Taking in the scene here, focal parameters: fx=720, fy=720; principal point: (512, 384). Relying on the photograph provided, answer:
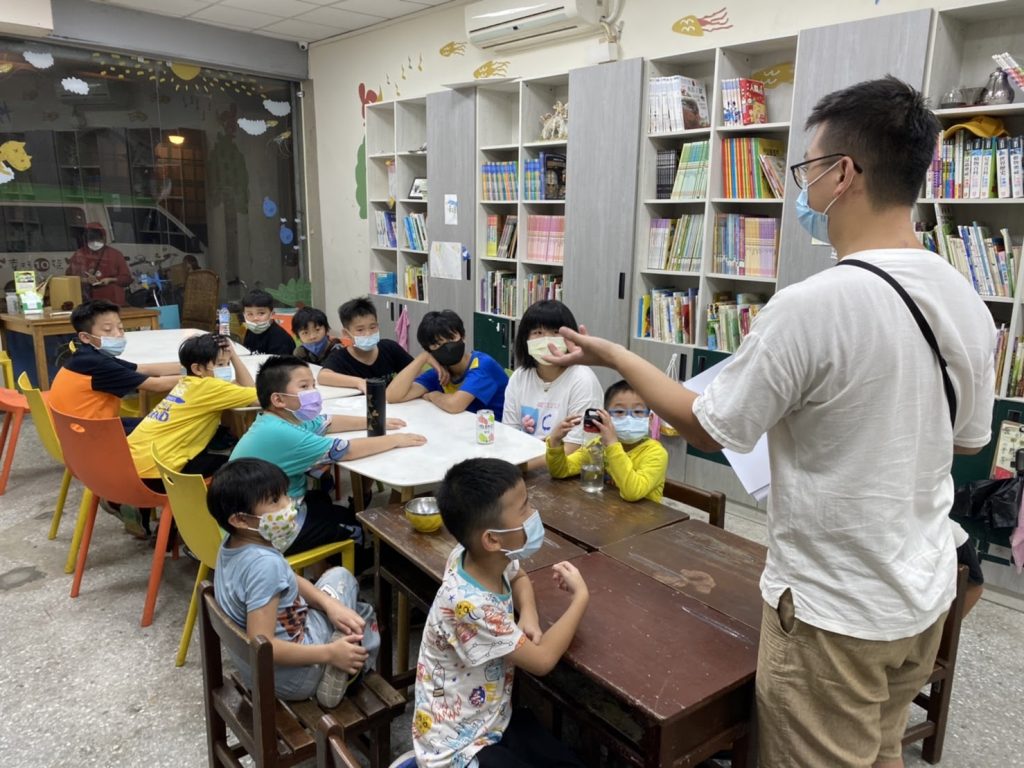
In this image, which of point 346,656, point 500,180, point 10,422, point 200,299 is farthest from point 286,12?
point 346,656

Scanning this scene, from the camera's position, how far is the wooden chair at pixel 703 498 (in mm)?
2211

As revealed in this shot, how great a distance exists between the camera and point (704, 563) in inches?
70.2

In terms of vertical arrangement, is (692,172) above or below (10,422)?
above

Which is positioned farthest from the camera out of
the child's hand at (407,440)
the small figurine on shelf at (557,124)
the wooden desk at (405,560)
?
the small figurine on shelf at (557,124)

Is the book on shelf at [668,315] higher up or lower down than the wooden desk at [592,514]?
higher up

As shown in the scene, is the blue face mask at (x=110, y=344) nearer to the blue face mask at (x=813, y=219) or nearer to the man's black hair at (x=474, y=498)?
the man's black hair at (x=474, y=498)

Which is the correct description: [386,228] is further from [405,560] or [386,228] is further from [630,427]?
[405,560]

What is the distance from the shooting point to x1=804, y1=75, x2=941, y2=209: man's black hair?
1.08 meters

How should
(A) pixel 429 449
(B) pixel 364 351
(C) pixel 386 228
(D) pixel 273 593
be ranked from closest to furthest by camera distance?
(D) pixel 273 593, (A) pixel 429 449, (B) pixel 364 351, (C) pixel 386 228

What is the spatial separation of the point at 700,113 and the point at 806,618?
3.31 m

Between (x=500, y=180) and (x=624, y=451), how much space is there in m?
3.03

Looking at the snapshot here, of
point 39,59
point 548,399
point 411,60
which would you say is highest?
point 411,60

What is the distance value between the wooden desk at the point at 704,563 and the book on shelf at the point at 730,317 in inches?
73.9

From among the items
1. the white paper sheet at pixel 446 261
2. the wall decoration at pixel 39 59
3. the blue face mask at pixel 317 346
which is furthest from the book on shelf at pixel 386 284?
the wall decoration at pixel 39 59
